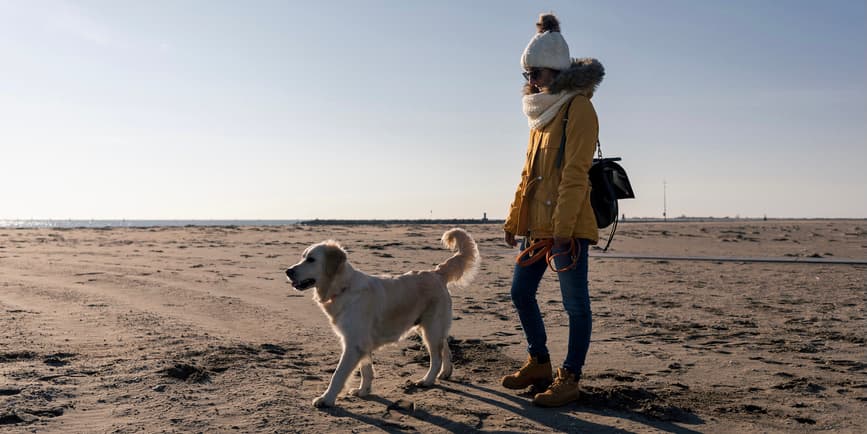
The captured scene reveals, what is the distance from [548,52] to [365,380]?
103 inches

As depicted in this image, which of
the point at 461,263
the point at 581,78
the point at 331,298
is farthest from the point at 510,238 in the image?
the point at 331,298

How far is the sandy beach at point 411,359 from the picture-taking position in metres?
4.07

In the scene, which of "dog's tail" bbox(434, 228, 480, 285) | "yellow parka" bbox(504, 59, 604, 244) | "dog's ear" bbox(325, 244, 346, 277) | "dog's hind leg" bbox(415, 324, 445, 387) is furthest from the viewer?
"dog's tail" bbox(434, 228, 480, 285)

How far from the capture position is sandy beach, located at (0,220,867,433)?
4066 mm

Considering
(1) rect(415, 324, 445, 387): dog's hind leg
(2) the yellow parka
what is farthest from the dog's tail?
(2) the yellow parka

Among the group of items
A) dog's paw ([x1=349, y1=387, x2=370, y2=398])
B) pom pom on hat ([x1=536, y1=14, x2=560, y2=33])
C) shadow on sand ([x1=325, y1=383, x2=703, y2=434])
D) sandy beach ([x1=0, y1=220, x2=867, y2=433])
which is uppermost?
pom pom on hat ([x1=536, y1=14, x2=560, y2=33])

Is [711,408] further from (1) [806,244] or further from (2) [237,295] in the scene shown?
(1) [806,244]

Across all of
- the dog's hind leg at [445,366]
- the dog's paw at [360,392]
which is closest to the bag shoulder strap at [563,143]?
the dog's hind leg at [445,366]

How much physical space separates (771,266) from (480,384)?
34.6ft

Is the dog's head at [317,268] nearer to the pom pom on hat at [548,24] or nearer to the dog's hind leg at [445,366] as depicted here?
the dog's hind leg at [445,366]

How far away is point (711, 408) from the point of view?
4.34m

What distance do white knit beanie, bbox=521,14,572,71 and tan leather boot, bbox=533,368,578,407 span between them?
2.03 meters

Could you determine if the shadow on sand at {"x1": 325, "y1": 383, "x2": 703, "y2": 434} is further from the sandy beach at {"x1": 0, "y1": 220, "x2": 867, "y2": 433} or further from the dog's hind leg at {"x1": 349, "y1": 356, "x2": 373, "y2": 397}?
the dog's hind leg at {"x1": 349, "y1": 356, "x2": 373, "y2": 397}

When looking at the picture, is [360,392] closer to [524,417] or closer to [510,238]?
[524,417]
